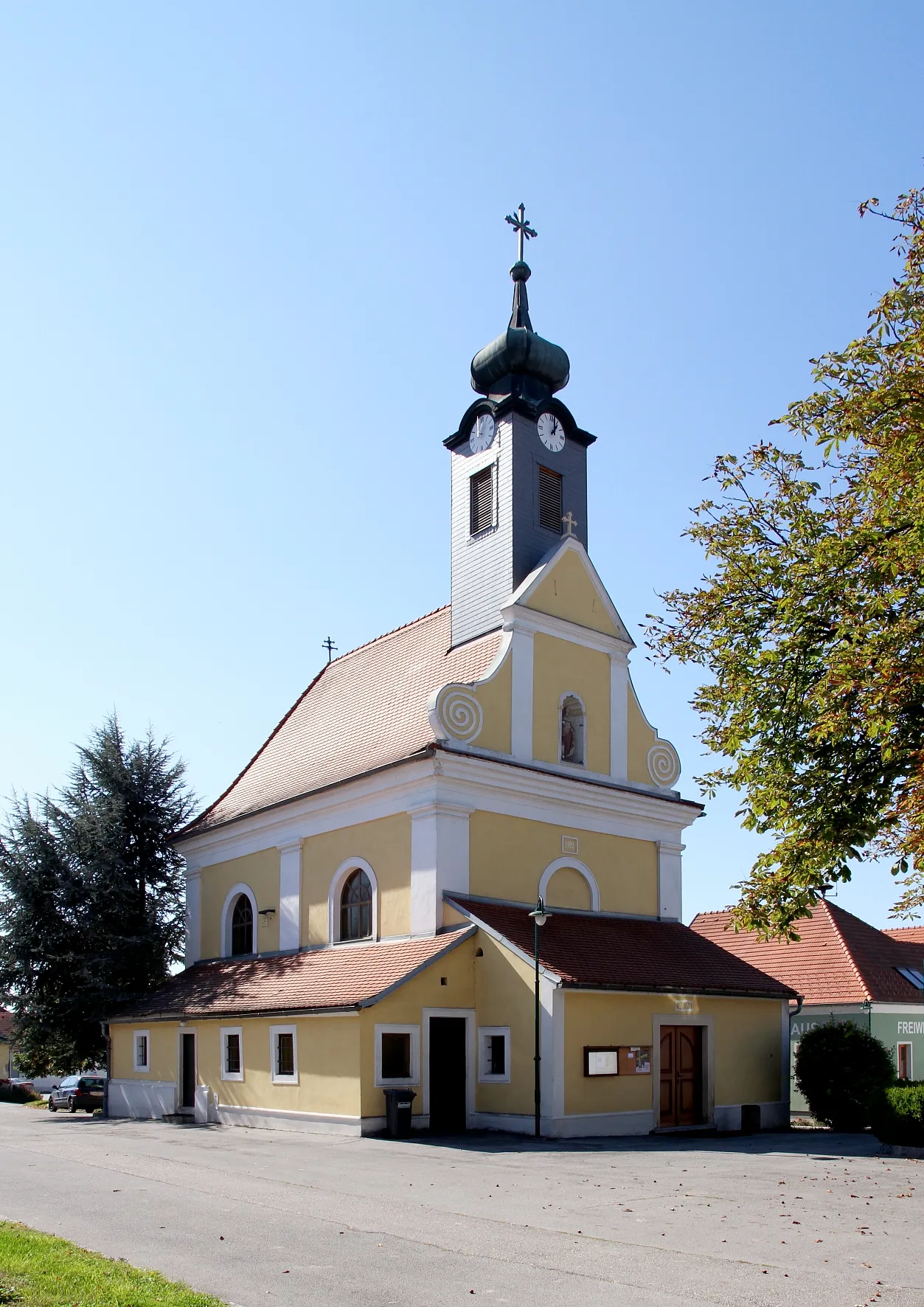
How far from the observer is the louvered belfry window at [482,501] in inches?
1099

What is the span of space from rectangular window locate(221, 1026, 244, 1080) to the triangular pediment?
35.6 feet

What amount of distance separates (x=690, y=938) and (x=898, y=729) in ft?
40.9

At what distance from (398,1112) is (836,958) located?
48.0ft

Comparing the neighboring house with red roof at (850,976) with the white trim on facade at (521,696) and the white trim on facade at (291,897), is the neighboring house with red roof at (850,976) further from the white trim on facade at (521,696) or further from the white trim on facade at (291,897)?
the white trim on facade at (291,897)

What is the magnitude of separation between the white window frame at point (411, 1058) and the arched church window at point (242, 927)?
928cm

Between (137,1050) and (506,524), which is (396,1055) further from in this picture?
(506,524)

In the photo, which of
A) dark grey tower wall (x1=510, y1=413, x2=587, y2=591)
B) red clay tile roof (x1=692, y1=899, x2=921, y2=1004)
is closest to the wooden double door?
red clay tile roof (x1=692, y1=899, x2=921, y2=1004)

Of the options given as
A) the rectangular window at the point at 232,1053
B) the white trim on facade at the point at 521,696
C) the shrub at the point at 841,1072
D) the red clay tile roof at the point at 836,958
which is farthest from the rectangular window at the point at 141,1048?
the shrub at the point at 841,1072

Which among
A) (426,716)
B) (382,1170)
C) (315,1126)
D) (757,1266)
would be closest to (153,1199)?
(382,1170)

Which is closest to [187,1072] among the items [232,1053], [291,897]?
[232,1053]

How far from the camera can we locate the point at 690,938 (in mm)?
26516

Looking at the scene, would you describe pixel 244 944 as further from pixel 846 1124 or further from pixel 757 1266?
pixel 757 1266

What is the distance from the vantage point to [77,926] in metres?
32.2

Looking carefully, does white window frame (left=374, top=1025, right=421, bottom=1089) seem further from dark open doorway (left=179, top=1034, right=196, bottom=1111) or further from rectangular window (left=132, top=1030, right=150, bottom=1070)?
rectangular window (left=132, top=1030, right=150, bottom=1070)
